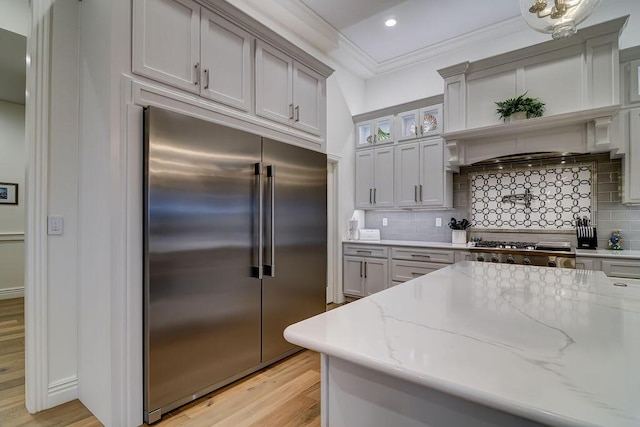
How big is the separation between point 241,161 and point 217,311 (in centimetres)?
108

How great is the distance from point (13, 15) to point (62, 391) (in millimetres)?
3006

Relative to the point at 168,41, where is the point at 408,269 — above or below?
below

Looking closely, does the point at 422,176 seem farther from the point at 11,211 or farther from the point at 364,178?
the point at 11,211

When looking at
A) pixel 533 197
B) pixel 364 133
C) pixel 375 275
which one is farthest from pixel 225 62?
pixel 533 197

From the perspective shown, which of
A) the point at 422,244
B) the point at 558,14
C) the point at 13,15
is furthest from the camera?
the point at 422,244

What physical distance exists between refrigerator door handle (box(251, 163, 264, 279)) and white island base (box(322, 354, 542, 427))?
62.2 inches

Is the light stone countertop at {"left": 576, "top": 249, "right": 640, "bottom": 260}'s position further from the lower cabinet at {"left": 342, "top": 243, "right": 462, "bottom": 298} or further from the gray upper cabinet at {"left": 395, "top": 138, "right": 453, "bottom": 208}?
the gray upper cabinet at {"left": 395, "top": 138, "right": 453, "bottom": 208}

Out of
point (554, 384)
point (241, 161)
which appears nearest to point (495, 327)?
point (554, 384)

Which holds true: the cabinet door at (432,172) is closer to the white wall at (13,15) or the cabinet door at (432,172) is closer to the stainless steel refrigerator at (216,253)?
the stainless steel refrigerator at (216,253)

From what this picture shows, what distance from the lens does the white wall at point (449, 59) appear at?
10.5 ft

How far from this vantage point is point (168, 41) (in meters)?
1.95

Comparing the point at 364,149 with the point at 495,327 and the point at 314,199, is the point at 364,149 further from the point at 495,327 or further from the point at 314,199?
the point at 495,327

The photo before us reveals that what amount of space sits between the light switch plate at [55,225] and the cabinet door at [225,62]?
1244mm

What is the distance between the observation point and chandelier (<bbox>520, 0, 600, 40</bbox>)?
1476mm
